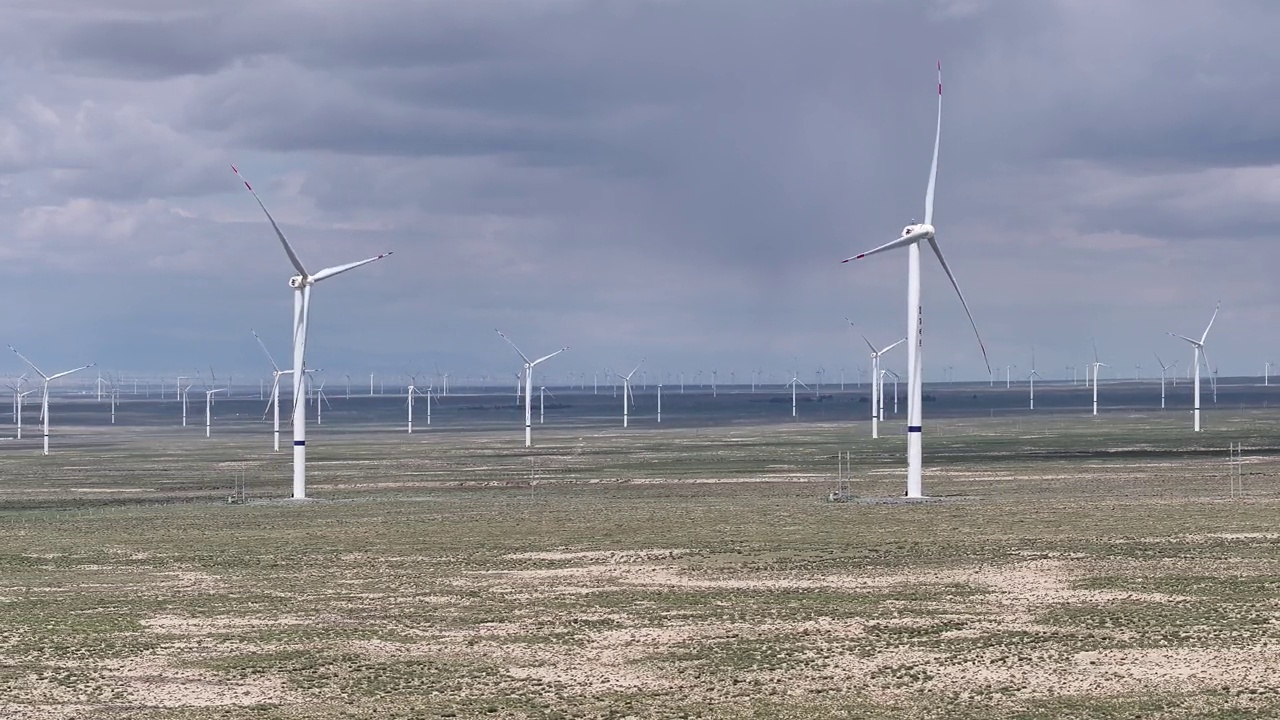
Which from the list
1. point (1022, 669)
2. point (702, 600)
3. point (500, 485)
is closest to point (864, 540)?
point (702, 600)

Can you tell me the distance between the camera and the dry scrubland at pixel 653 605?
83.7ft

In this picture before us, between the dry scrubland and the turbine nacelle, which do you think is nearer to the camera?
the dry scrubland

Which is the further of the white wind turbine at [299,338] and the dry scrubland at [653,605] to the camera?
the white wind turbine at [299,338]

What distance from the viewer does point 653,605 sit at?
34750 millimetres

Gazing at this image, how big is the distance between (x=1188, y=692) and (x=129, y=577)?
26.2 metres

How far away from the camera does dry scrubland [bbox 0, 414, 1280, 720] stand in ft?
83.7

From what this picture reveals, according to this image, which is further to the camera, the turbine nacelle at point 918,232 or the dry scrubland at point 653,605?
the turbine nacelle at point 918,232

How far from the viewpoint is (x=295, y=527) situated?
55781 mm

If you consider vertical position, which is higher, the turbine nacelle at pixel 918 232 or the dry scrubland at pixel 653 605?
the turbine nacelle at pixel 918 232

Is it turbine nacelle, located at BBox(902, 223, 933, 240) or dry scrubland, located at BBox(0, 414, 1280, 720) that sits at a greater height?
turbine nacelle, located at BBox(902, 223, 933, 240)

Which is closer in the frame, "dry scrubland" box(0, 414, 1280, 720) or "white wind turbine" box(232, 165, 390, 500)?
"dry scrubland" box(0, 414, 1280, 720)

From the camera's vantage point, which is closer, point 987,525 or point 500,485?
point 987,525

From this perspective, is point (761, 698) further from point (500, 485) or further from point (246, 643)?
point (500, 485)

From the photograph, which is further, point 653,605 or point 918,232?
point 918,232
